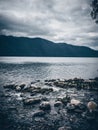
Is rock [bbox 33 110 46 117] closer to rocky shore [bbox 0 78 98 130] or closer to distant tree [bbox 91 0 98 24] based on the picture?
rocky shore [bbox 0 78 98 130]

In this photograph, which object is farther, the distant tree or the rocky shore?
the distant tree

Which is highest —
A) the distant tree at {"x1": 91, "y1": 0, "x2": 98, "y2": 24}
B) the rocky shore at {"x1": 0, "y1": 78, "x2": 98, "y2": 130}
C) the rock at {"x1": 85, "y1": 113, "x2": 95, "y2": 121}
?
the distant tree at {"x1": 91, "y1": 0, "x2": 98, "y2": 24}

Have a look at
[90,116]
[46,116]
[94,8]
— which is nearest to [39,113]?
[46,116]

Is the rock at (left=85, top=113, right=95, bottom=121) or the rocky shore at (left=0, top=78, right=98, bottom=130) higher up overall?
the rock at (left=85, top=113, right=95, bottom=121)

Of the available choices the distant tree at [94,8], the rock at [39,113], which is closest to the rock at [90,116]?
the rock at [39,113]

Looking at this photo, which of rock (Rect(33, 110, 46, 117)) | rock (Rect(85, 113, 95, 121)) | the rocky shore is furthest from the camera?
rock (Rect(33, 110, 46, 117))

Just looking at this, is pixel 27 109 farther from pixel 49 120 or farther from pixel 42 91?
pixel 42 91

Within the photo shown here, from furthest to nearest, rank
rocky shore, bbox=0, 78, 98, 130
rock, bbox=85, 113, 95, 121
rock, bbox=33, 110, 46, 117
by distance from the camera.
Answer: rock, bbox=33, 110, 46, 117 → rock, bbox=85, 113, 95, 121 → rocky shore, bbox=0, 78, 98, 130

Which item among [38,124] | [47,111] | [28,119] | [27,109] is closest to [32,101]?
[27,109]

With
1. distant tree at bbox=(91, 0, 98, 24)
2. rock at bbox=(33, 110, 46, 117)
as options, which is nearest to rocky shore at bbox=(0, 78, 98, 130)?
rock at bbox=(33, 110, 46, 117)

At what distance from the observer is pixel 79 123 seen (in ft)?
49.2

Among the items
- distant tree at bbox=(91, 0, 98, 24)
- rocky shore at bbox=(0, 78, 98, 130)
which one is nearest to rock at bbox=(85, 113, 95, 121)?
rocky shore at bbox=(0, 78, 98, 130)

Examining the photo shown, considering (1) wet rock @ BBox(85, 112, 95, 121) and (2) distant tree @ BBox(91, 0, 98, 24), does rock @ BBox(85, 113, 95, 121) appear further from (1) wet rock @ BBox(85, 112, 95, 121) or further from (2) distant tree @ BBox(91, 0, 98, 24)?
(2) distant tree @ BBox(91, 0, 98, 24)

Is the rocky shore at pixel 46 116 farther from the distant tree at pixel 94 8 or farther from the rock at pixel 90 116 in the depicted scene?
the distant tree at pixel 94 8
